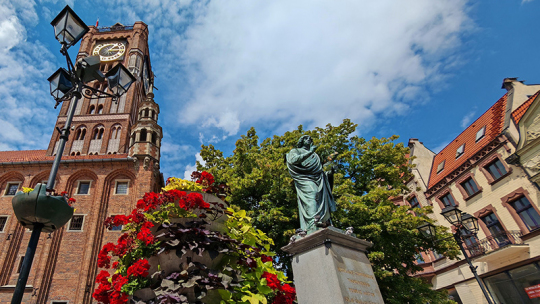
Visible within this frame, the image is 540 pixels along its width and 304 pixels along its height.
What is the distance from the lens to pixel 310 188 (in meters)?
5.71

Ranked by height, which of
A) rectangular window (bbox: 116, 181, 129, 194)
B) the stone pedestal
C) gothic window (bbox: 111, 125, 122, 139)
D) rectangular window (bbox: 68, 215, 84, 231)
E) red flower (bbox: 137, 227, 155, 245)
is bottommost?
the stone pedestal

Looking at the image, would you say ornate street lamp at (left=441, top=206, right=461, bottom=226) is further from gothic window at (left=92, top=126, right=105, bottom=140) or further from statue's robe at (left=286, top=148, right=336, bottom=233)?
gothic window at (left=92, top=126, right=105, bottom=140)

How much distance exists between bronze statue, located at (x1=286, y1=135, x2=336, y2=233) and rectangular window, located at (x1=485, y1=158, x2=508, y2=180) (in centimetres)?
1834

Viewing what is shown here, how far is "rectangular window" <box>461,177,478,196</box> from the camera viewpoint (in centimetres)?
2110

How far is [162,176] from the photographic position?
1013 inches

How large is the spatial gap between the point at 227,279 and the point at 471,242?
2126 cm

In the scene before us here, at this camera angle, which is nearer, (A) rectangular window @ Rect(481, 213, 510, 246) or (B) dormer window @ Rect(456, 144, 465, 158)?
(A) rectangular window @ Rect(481, 213, 510, 246)

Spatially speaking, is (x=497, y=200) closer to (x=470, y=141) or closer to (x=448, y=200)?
(x=448, y=200)

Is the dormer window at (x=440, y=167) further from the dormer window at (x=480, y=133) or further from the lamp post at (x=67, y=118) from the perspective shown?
the lamp post at (x=67, y=118)

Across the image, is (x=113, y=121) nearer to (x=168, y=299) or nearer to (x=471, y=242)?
(x=168, y=299)

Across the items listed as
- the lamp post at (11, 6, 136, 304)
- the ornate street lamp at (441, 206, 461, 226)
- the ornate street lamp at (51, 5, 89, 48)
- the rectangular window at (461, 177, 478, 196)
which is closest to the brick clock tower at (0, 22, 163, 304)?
the lamp post at (11, 6, 136, 304)

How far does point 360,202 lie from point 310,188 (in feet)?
23.6

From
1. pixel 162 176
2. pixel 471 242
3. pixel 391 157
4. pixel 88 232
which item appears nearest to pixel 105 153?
pixel 162 176

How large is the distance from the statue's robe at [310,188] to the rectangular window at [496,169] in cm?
1856
